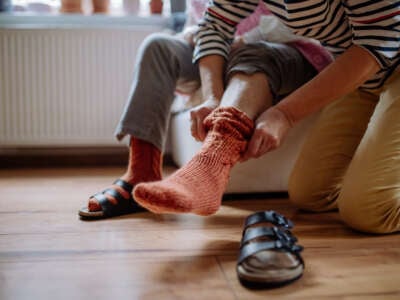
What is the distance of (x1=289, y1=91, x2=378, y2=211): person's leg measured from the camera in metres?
1.17

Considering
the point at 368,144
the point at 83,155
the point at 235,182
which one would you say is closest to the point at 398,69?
the point at 368,144

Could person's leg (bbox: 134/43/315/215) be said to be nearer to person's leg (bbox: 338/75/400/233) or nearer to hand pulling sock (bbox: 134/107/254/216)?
hand pulling sock (bbox: 134/107/254/216)

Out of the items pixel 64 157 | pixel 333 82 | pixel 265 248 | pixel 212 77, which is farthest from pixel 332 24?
pixel 64 157

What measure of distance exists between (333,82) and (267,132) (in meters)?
0.16

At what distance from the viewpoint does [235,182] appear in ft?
4.44

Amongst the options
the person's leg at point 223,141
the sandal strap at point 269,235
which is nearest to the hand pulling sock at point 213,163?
the person's leg at point 223,141

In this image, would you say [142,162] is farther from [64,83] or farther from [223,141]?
[64,83]

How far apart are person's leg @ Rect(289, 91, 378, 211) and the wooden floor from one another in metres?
0.05

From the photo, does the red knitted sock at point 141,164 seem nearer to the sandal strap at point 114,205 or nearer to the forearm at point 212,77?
the sandal strap at point 114,205

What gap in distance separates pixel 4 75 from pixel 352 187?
63.3 inches

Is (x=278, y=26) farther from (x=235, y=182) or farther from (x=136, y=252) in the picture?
(x=136, y=252)

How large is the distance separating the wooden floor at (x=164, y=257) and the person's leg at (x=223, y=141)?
0.10 metres

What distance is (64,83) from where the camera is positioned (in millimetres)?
2064

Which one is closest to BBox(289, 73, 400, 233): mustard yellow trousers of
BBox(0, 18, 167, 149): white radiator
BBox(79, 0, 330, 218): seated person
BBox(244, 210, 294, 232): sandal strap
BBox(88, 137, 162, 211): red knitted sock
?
BBox(79, 0, 330, 218): seated person
